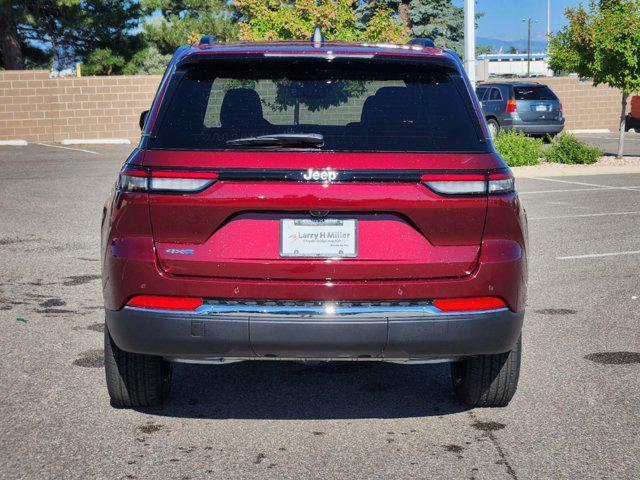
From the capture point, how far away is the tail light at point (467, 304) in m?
4.20

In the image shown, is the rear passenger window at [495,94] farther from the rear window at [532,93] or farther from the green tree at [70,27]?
the green tree at [70,27]

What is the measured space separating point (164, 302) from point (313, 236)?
721 mm

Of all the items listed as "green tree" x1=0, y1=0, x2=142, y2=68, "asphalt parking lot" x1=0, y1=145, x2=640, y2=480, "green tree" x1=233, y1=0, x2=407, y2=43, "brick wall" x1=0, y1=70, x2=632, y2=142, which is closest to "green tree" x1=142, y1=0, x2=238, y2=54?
"green tree" x1=0, y1=0, x2=142, y2=68

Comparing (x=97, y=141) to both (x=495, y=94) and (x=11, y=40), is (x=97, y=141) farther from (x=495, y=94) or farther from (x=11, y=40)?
(x=495, y=94)

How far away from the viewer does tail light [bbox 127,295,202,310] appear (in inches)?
164

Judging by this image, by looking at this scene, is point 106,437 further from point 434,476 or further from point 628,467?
point 628,467

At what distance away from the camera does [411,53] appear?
4.50 metres

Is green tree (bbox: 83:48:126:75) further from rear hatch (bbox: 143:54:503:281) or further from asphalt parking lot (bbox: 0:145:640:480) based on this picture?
rear hatch (bbox: 143:54:503:281)

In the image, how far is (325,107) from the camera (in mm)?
4586

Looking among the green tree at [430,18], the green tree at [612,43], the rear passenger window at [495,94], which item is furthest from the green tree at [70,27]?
the green tree at [612,43]

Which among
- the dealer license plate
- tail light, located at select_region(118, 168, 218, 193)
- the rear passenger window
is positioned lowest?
the rear passenger window

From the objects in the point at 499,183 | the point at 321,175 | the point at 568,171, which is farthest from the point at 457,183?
the point at 568,171

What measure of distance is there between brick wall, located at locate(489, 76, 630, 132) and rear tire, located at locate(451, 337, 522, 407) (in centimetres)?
3305

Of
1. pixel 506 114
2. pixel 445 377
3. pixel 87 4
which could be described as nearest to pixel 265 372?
pixel 445 377
